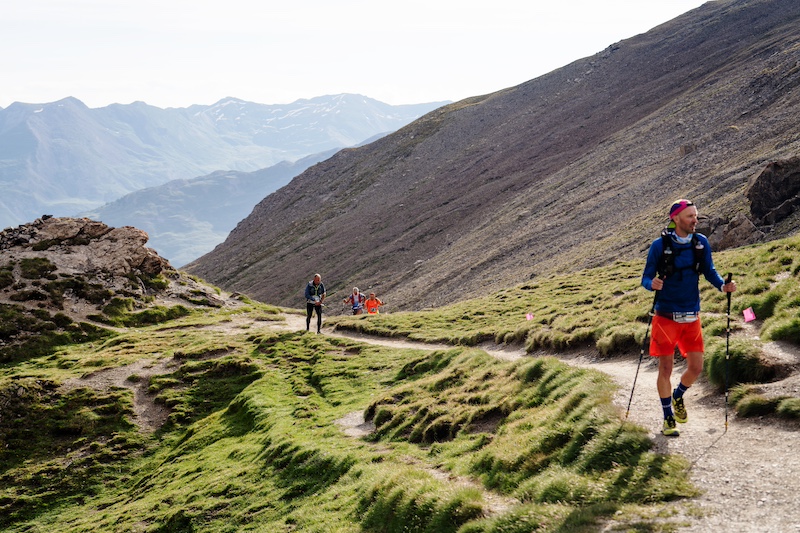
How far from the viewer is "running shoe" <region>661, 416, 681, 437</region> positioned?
434 inches

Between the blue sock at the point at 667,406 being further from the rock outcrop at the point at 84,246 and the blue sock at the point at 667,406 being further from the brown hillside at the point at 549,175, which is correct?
the rock outcrop at the point at 84,246

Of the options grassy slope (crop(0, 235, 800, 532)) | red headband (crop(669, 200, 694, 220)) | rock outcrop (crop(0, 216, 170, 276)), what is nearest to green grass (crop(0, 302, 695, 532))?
grassy slope (crop(0, 235, 800, 532))

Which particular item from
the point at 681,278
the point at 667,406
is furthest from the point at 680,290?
the point at 667,406

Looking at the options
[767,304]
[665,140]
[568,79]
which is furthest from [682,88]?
[767,304]

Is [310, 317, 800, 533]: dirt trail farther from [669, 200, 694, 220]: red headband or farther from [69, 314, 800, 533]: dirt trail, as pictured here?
[669, 200, 694, 220]: red headband

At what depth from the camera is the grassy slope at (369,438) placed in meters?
11.5

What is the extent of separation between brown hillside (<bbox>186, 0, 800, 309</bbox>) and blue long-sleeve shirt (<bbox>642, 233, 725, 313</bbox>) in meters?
31.8

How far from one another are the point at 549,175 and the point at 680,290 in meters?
101

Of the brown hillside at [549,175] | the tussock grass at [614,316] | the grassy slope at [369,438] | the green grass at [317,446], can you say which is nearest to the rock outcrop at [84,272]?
the grassy slope at [369,438]

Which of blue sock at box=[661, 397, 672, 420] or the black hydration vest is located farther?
the black hydration vest

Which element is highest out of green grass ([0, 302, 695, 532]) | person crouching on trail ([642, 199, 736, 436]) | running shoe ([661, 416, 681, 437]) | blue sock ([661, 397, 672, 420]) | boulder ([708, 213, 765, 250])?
boulder ([708, 213, 765, 250])

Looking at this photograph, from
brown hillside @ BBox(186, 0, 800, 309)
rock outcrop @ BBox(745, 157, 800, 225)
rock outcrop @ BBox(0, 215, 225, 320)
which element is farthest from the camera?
brown hillside @ BBox(186, 0, 800, 309)

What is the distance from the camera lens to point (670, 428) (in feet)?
36.3

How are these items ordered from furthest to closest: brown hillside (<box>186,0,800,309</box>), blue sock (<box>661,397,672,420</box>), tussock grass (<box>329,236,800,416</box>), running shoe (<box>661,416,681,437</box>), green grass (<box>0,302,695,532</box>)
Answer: brown hillside (<box>186,0,800,309</box>) → tussock grass (<box>329,236,800,416</box>) → green grass (<box>0,302,695,532</box>) → blue sock (<box>661,397,672,420</box>) → running shoe (<box>661,416,681,437</box>)
